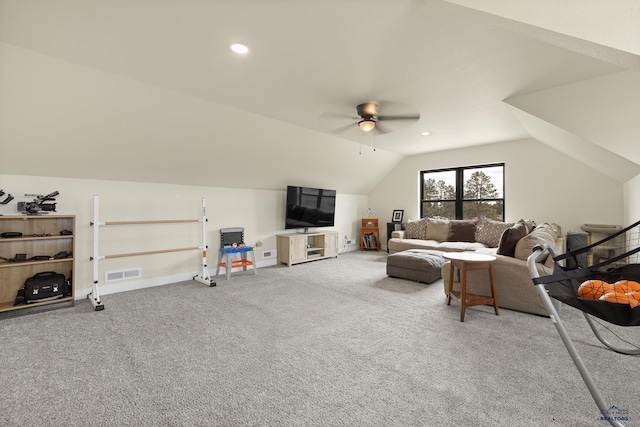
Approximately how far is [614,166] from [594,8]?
10.8ft

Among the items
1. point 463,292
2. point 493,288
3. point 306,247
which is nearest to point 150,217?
point 306,247

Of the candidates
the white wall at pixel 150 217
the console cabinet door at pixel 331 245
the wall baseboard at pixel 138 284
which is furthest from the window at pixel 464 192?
the wall baseboard at pixel 138 284

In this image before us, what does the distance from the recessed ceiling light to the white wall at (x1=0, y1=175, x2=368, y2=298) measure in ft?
9.19

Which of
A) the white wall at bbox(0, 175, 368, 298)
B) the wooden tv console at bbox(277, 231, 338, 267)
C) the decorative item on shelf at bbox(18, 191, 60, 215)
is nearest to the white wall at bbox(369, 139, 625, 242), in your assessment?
the wooden tv console at bbox(277, 231, 338, 267)

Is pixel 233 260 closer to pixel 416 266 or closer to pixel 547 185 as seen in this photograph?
pixel 416 266

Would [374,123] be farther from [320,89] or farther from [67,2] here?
[67,2]

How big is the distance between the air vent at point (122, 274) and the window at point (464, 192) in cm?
608

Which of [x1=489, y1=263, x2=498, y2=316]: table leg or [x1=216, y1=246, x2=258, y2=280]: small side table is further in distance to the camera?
[x1=216, y1=246, x2=258, y2=280]: small side table

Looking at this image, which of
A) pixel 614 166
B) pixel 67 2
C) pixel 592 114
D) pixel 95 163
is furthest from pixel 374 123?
pixel 95 163

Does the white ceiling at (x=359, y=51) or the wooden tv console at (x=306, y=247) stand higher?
the white ceiling at (x=359, y=51)

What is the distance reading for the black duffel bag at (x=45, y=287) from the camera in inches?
120

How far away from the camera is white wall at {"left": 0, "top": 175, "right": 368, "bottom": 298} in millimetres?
3582

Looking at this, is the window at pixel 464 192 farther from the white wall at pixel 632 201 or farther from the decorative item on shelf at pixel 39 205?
the decorative item on shelf at pixel 39 205

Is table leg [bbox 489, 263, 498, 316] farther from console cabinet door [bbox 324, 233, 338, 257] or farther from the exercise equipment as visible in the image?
console cabinet door [bbox 324, 233, 338, 257]
